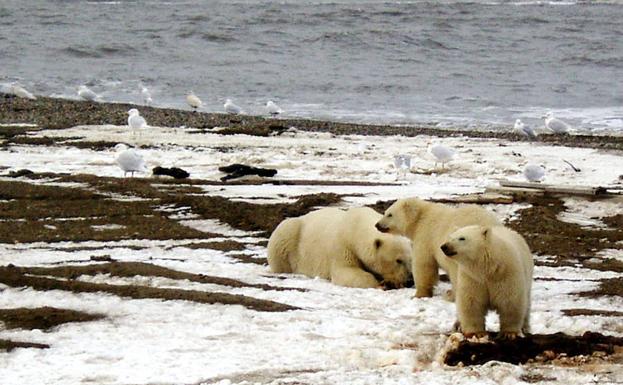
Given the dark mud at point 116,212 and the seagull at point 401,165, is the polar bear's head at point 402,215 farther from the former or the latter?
the seagull at point 401,165

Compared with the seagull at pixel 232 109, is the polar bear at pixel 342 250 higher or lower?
higher

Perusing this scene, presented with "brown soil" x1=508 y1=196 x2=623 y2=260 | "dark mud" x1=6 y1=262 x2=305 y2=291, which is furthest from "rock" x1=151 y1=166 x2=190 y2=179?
"dark mud" x1=6 y1=262 x2=305 y2=291

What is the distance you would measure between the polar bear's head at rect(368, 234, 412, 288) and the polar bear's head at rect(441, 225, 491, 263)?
88.1 inches

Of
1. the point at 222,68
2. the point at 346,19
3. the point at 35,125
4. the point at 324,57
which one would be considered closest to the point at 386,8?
the point at 346,19

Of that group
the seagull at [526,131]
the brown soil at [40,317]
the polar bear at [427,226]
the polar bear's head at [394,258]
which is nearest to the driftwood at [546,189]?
the polar bear's head at [394,258]

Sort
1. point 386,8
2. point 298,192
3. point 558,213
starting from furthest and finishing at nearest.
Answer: point 386,8 → point 298,192 → point 558,213

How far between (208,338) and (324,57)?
137 feet

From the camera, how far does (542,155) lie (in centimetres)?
2027

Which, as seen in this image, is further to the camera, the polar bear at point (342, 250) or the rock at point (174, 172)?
the rock at point (174, 172)

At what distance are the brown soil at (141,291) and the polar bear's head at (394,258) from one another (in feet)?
4.90

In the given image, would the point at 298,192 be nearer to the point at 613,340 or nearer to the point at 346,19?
the point at 613,340

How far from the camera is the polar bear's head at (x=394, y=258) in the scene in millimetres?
9414

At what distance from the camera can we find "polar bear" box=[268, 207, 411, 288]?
9438mm

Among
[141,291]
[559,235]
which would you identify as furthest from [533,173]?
[141,291]
